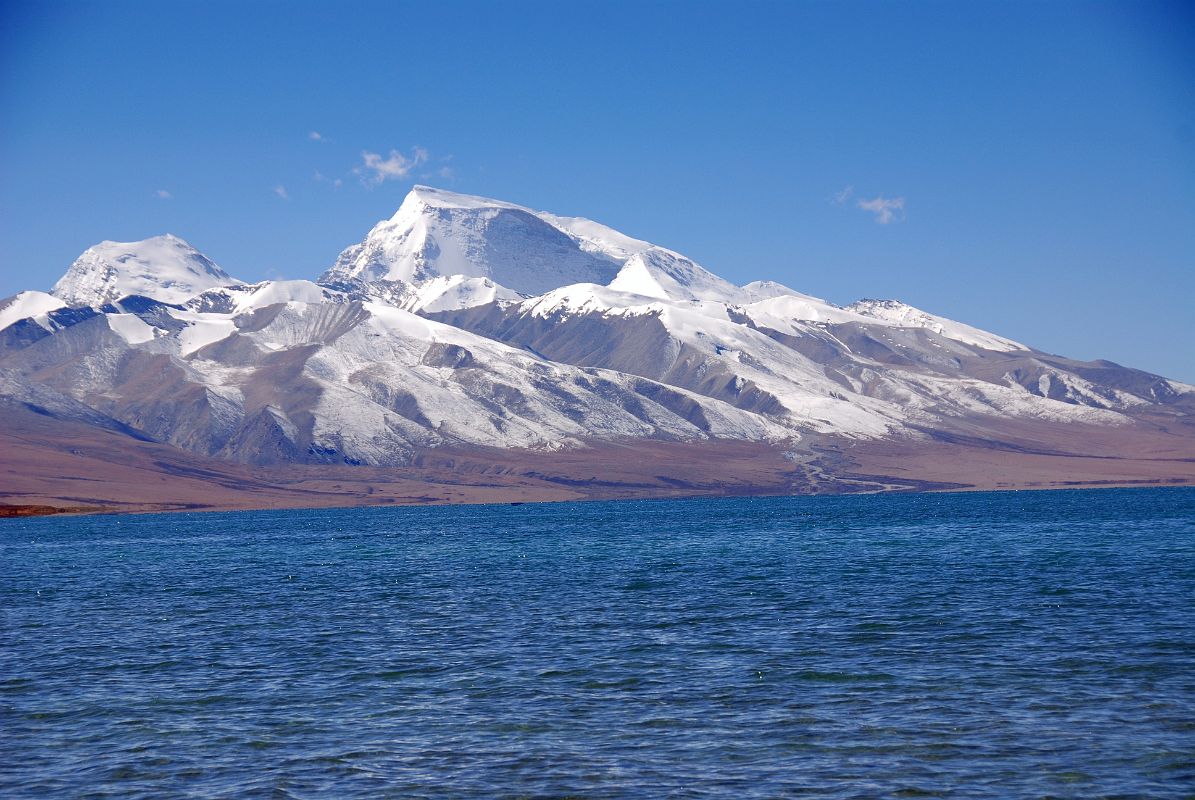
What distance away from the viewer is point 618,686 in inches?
1661

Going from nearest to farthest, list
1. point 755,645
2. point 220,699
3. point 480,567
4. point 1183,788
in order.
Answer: point 1183,788, point 220,699, point 755,645, point 480,567

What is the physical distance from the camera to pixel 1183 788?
29.0m

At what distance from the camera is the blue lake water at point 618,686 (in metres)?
31.5

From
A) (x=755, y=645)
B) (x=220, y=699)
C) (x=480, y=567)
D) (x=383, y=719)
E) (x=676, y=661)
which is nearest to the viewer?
(x=383, y=719)

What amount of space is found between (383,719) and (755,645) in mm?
17223

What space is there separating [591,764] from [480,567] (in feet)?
231

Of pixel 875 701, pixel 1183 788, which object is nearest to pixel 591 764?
pixel 875 701

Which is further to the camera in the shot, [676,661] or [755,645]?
[755,645]

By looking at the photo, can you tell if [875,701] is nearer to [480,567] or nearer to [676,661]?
[676,661]

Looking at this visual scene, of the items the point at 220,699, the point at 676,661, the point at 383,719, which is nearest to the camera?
the point at 383,719

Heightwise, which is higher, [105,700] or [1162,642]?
[1162,642]

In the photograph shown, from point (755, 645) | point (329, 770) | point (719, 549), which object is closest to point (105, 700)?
point (329, 770)

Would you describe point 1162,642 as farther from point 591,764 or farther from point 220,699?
point 220,699

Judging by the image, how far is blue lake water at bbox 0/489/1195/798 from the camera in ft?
103
